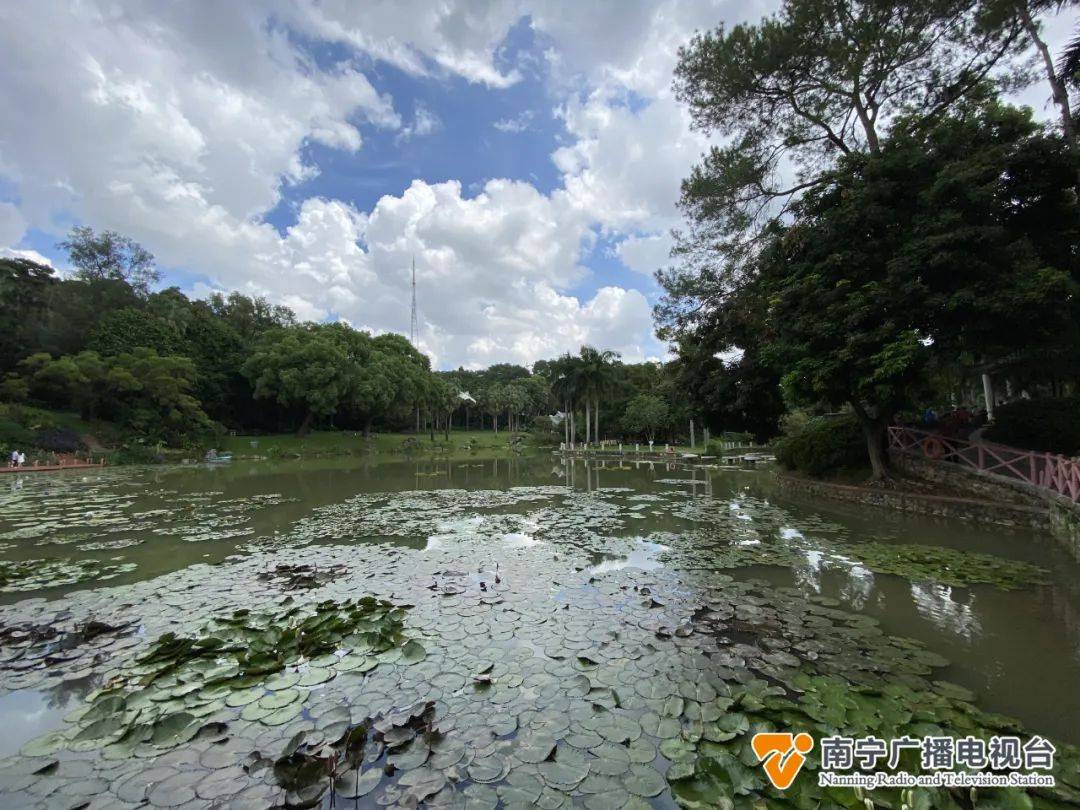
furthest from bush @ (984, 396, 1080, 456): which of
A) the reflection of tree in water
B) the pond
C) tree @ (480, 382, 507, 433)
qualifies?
tree @ (480, 382, 507, 433)

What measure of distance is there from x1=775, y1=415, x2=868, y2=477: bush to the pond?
19.9 feet

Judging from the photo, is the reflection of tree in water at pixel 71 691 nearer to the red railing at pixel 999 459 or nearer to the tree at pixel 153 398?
the red railing at pixel 999 459

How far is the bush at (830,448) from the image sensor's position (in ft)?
46.8

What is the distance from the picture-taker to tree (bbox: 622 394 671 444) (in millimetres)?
Result: 41719

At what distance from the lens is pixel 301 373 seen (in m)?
35.1

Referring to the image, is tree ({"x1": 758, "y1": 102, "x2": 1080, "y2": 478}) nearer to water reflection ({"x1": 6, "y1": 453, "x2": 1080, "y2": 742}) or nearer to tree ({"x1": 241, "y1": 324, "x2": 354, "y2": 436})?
water reflection ({"x1": 6, "y1": 453, "x2": 1080, "y2": 742})

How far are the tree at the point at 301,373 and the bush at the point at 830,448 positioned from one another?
102 feet

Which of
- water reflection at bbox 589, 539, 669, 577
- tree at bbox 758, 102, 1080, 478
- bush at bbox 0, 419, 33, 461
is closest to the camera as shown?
water reflection at bbox 589, 539, 669, 577

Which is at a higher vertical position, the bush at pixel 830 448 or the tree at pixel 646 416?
the tree at pixel 646 416

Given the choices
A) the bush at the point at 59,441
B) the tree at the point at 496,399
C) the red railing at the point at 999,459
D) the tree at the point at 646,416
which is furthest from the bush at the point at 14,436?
the tree at the point at 646,416

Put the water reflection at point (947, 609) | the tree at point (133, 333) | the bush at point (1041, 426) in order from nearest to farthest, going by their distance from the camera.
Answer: the water reflection at point (947, 609), the bush at point (1041, 426), the tree at point (133, 333)

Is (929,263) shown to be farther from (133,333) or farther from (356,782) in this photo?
(133,333)

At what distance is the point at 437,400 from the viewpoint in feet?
155

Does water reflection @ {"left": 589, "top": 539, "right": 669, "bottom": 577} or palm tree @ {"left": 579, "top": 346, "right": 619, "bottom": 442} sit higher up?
palm tree @ {"left": 579, "top": 346, "right": 619, "bottom": 442}
